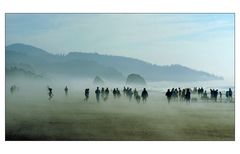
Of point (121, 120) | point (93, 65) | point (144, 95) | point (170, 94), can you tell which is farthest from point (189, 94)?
point (93, 65)

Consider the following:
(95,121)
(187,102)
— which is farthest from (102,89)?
(187,102)

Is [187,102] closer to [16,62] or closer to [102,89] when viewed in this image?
[102,89]

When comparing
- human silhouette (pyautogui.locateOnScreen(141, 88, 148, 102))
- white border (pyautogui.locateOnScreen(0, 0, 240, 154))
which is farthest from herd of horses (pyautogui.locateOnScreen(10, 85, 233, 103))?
white border (pyautogui.locateOnScreen(0, 0, 240, 154))
